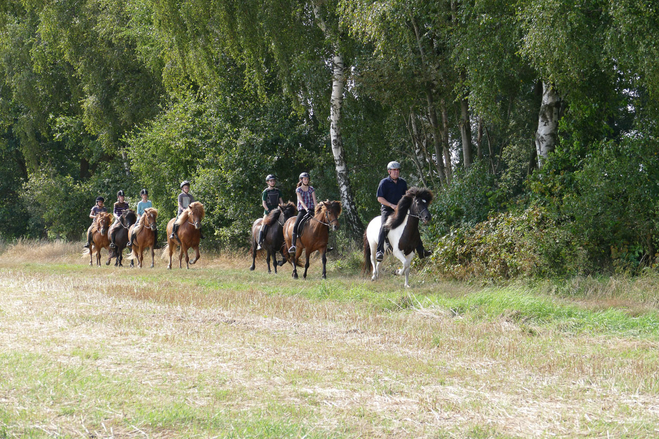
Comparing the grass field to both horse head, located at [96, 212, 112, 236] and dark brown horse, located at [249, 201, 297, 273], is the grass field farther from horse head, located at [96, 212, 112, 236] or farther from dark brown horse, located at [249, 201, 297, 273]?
horse head, located at [96, 212, 112, 236]

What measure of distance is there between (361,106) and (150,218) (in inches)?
294

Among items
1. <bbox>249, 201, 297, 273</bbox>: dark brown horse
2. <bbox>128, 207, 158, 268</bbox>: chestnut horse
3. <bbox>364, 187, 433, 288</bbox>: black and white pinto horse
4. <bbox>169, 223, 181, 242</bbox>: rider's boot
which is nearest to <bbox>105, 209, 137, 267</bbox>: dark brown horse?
<bbox>128, 207, 158, 268</bbox>: chestnut horse

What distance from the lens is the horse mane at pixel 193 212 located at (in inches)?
740

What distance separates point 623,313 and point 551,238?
3330mm

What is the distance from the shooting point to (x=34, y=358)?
20.8 ft

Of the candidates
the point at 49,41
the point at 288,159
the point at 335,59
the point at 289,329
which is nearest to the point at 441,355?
the point at 289,329

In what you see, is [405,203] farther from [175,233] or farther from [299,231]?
[175,233]

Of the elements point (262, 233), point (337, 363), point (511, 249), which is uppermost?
point (262, 233)

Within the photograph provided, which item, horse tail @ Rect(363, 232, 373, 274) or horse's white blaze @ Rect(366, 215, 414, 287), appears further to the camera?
horse tail @ Rect(363, 232, 373, 274)

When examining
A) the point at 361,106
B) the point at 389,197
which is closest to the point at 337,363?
the point at 389,197

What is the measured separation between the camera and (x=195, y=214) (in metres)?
18.8

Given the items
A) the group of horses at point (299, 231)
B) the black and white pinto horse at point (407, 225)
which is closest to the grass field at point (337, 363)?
the black and white pinto horse at point (407, 225)

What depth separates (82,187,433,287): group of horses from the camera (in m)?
12.8

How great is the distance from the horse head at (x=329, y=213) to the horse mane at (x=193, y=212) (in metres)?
4.72
